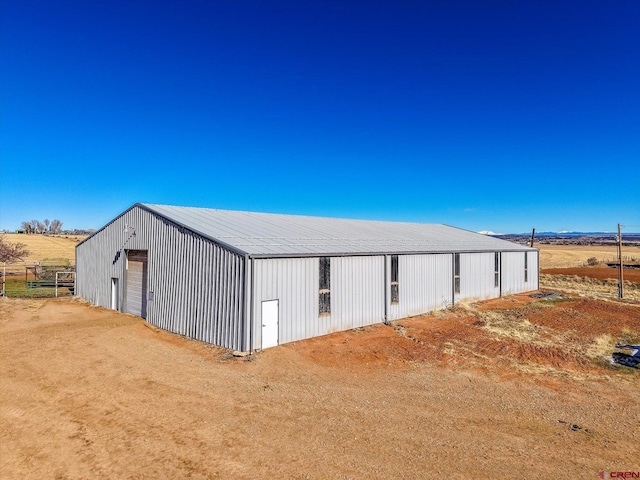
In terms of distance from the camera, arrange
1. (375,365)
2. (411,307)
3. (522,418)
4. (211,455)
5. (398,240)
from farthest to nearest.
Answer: (398,240) < (411,307) < (375,365) < (522,418) < (211,455)

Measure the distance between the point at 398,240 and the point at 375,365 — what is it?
1140 centimetres

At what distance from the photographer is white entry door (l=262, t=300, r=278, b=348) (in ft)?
42.4

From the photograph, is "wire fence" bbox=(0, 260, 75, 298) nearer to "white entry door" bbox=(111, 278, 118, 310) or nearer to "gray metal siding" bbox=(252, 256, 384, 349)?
"white entry door" bbox=(111, 278, 118, 310)

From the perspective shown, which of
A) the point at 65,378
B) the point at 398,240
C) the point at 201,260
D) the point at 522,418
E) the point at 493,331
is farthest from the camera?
the point at 398,240

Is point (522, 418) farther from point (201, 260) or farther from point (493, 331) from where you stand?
point (201, 260)

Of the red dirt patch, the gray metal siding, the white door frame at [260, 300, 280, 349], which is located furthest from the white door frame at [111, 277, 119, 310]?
the red dirt patch

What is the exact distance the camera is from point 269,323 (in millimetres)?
13086

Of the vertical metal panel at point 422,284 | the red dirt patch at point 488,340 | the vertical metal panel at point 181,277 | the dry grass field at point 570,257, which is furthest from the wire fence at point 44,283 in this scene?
the dry grass field at point 570,257

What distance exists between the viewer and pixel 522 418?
26.4ft

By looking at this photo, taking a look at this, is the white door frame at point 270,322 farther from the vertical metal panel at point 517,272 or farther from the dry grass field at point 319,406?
the vertical metal panel at point 517,272

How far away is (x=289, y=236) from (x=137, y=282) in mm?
7931

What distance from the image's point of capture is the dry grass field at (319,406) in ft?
20.4

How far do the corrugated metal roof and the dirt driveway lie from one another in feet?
12.0

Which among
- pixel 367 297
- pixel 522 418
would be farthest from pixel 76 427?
pixel 367 297
